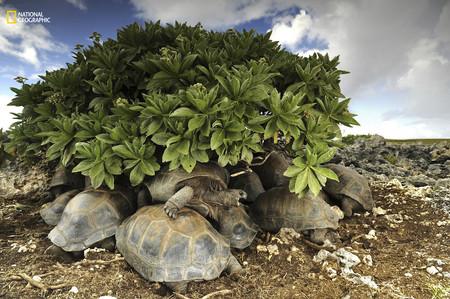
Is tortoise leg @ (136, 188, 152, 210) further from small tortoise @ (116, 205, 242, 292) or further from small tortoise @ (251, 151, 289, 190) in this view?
small tortoise @ (251, 151, 289, 190)

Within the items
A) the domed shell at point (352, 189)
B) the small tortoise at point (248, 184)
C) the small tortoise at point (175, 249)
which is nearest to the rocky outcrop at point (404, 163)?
the domed shell at point (352, 189)

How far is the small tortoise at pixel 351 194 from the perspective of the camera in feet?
16.1

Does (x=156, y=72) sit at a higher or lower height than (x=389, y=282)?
higher

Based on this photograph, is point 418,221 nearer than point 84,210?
No

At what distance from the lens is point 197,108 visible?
10.6 feet

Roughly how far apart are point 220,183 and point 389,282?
71.5 inches

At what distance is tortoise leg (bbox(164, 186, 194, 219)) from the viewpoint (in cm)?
327

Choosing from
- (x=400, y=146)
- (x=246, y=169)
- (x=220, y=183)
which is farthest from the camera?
(x=400, y=146)

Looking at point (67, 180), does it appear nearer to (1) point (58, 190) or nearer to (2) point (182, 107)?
(1) point (58, 190)

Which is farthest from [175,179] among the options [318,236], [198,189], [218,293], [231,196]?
[318,236]

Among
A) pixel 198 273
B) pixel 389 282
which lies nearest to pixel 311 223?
pixel 389 282

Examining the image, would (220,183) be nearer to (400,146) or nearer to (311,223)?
(311,223)

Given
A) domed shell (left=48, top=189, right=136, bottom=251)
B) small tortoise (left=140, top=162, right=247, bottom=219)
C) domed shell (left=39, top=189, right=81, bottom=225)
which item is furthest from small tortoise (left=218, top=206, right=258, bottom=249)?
domed shell (left=39, top=189, right=81, bottom=225)

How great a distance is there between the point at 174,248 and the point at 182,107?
1260 millimetres
